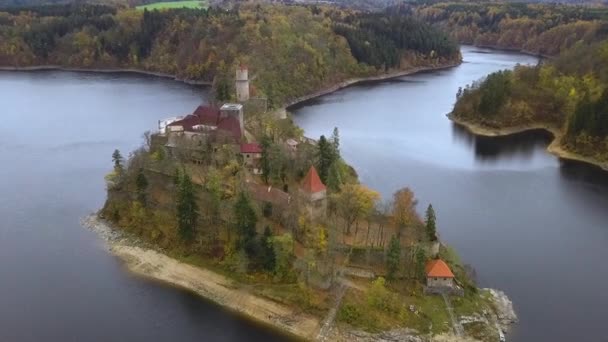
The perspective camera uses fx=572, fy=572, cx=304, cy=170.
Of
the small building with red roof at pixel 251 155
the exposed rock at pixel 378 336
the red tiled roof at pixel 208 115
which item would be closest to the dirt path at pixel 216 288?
the exposed rock at pixel 378 336

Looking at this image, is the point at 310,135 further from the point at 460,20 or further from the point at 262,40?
the point at 460,20

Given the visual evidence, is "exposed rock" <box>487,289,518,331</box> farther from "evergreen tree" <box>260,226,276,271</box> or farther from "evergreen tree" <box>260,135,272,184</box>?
"evergreen tree" <box>260,135,272,184</box>

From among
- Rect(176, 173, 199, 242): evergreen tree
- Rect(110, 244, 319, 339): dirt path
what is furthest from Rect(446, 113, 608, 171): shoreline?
Rect(176, 173, 199, 242): evergreen tree

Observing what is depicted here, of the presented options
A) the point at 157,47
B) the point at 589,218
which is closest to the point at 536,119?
the point at 589,218

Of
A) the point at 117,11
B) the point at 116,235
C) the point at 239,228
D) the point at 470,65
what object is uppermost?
the point at 117,11

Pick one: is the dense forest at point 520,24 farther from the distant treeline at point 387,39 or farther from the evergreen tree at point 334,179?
the evergreen tree at point 334,179

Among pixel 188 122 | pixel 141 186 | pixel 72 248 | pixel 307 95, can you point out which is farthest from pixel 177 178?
pixel 307 95
